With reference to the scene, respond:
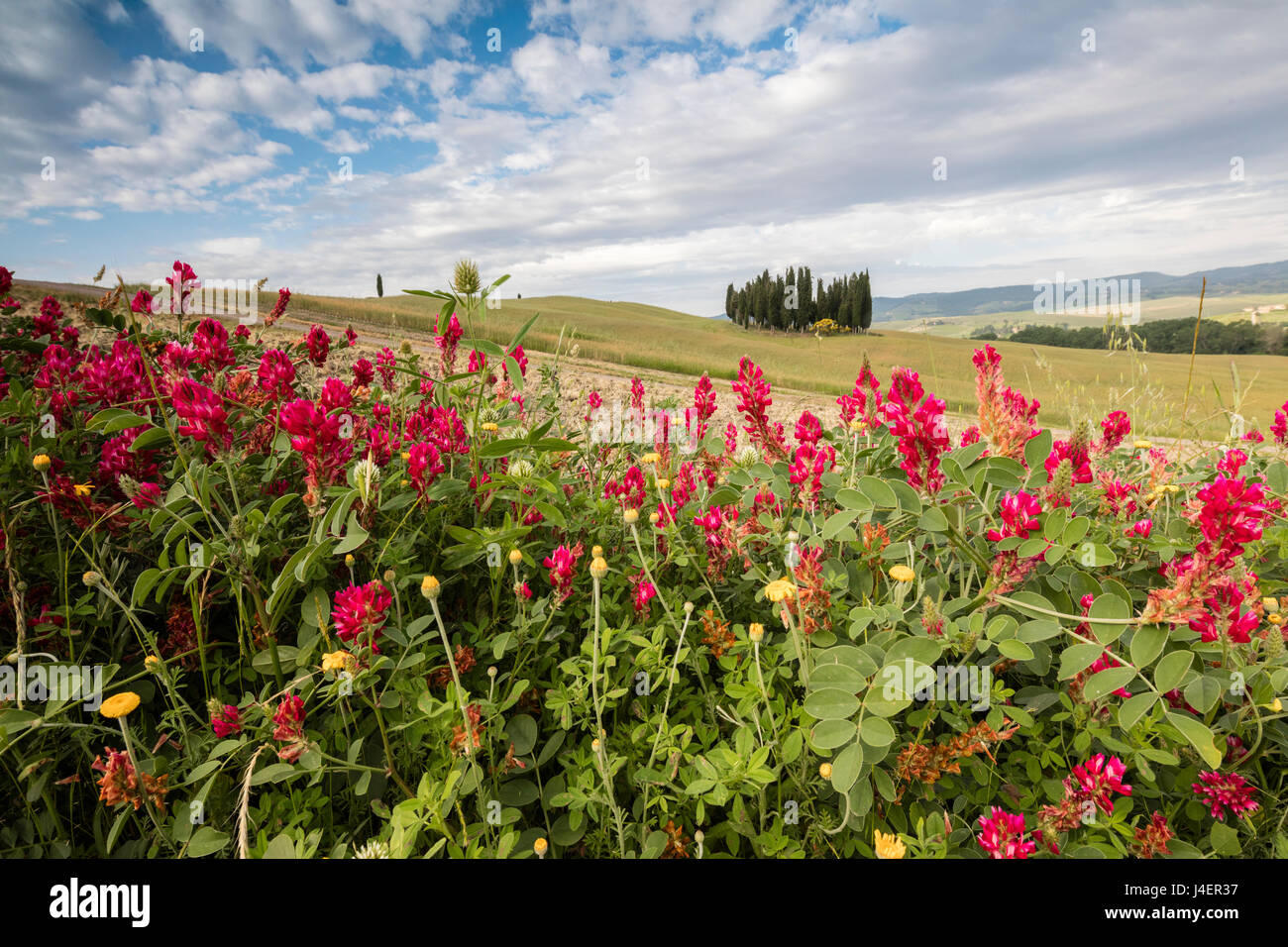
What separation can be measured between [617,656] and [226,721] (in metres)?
1.05

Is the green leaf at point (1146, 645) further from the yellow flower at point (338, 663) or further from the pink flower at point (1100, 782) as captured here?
the yellow flower at point (338, 663)

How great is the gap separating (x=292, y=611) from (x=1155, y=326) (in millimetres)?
70906

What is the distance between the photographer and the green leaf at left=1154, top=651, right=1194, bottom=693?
4.22 ft

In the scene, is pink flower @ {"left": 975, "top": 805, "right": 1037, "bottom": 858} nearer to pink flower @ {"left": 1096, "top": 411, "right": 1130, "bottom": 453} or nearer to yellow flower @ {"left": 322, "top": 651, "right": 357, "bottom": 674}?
yellow flower @ {"left": 322, "top": 651, "right": 357, "bottom": 674}

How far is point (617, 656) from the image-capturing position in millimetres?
1905

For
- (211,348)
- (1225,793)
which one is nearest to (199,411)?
(211,348)

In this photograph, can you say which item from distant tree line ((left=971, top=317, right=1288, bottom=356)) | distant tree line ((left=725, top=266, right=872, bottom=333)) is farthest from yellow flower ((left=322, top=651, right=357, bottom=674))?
distant tree line ((left=725, top=266, right=872, bottom=333))

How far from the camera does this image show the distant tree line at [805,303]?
62106 millimetres

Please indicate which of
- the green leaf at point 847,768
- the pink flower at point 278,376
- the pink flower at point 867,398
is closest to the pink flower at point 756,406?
the pink flower at point 867,398

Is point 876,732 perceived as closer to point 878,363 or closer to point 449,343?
point 449,343

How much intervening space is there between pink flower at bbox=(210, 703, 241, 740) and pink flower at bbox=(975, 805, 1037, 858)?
1815 mm

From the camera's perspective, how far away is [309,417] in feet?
5.27

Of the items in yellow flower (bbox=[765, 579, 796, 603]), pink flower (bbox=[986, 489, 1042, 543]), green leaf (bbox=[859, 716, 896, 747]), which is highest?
pink flower (bbox=[986, 489, 1042, 543])
